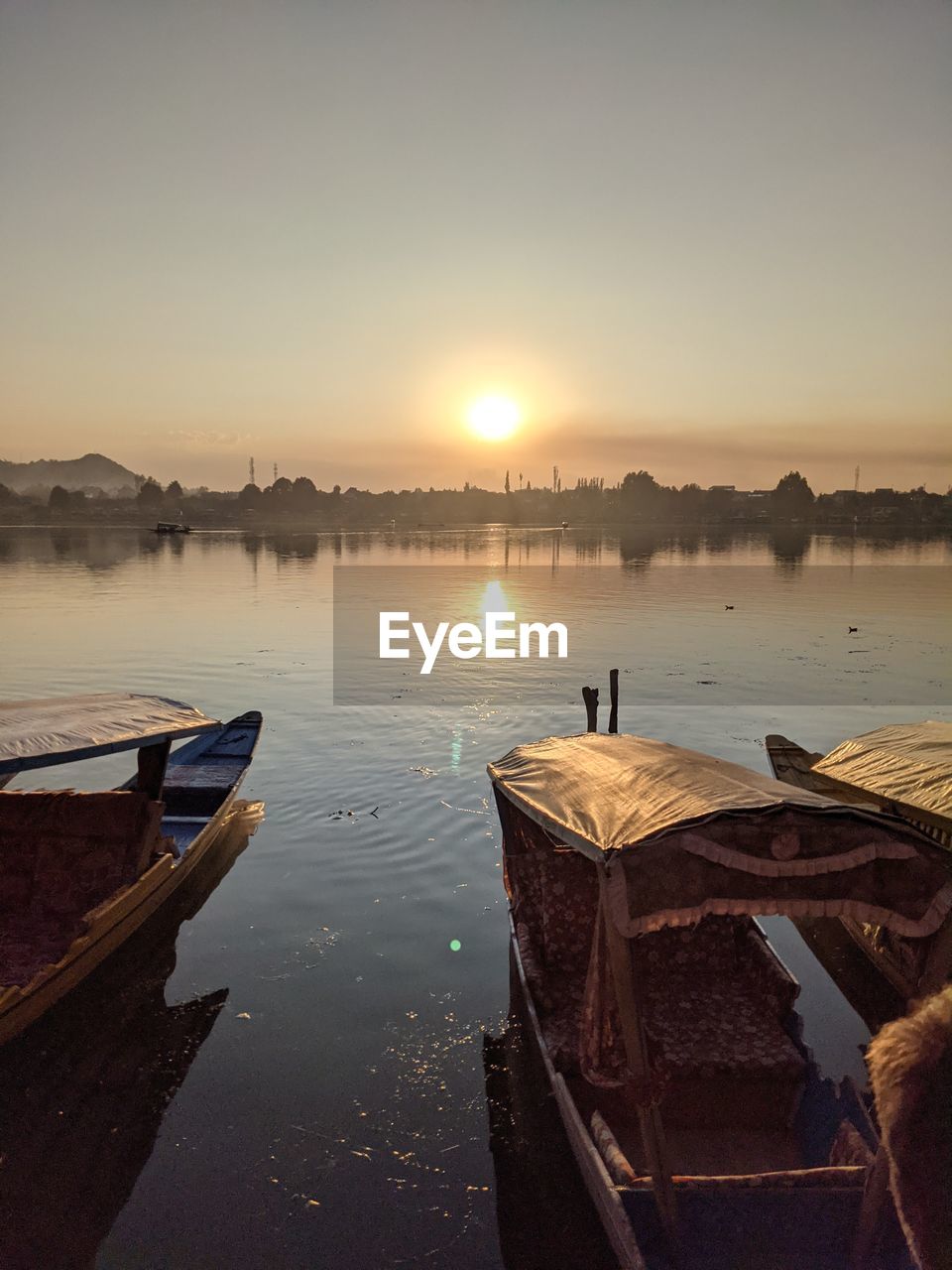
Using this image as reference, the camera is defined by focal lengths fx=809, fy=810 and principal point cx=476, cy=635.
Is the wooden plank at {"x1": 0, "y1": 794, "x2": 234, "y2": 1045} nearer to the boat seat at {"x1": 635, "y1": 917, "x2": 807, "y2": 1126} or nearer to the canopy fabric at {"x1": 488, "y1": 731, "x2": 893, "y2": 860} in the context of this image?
the canopy fabric at {"x1": 488, "y1": 731, "x2": 893, "y2": 860}

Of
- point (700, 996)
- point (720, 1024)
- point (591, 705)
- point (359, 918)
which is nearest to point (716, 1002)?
point (700, 996)

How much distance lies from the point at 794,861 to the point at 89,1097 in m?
7.95

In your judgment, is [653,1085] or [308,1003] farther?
[308,1003]

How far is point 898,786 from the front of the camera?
445 inches

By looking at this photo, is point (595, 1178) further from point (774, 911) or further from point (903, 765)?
point (903, 765)

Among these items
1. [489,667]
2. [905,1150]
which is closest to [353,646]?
[489,667]

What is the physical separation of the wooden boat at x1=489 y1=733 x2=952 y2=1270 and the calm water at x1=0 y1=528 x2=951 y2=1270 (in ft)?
3.62

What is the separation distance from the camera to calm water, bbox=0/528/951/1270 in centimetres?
759

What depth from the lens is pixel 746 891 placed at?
6965 millimetres

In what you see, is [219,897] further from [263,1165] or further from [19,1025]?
[263,1165]

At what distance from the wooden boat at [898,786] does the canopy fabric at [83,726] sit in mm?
9403

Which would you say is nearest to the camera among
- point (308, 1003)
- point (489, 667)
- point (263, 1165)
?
point (263, 1165)

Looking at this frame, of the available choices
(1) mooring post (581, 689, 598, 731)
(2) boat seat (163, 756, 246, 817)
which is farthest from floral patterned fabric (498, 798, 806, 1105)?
(2) boat seat (163, 756, 246, 817)

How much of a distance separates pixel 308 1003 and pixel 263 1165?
2.81 metres
